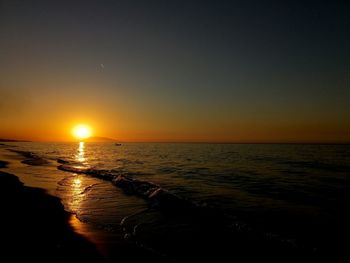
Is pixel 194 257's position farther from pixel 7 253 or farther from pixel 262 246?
pixel 7 253

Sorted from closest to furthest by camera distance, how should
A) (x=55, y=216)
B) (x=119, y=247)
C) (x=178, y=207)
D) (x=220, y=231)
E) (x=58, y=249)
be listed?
(x=58, y=249)
(x=119, y=247)
(x=220, y=231)
(x=55, y=216)
(x=178, y=207)

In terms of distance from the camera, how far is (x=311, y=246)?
7832 millimetres

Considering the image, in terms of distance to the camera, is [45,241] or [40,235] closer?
[45,241]

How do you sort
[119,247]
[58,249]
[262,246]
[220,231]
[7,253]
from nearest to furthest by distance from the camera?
[7,253]
[58,249]
[119,247]
[262,246]
[220,231]

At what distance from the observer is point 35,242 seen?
6750 millimetres

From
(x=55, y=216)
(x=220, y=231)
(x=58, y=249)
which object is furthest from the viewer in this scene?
(x=55, y=216)

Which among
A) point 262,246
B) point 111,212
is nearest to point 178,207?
point 111,212

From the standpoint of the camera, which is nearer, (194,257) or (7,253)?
(7,253)

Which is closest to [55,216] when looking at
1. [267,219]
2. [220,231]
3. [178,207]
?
[178,207]

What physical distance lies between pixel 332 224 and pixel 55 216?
451 inches

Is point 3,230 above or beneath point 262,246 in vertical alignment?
above

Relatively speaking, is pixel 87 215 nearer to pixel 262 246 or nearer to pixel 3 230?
pixel 3 230

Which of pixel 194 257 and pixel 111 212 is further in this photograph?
pixel 111 212

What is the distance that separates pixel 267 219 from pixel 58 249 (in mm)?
8224
